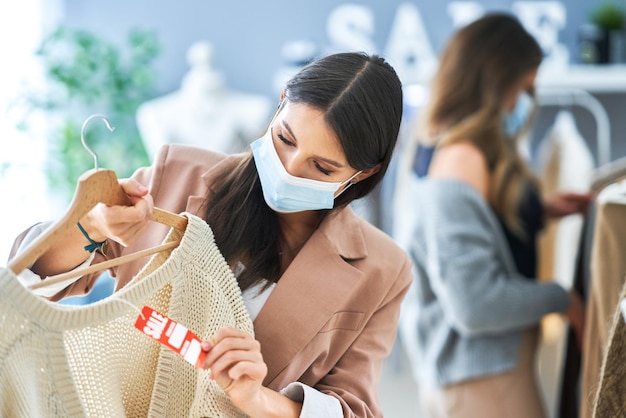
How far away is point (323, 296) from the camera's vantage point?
129 cm

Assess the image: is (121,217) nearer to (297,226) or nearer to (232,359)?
(232,359)

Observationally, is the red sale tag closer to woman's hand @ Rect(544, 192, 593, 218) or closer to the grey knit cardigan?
the grey knit cardigan

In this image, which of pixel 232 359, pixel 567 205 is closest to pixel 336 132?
pixel 232 359

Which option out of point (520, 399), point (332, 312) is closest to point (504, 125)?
point (520, 399)

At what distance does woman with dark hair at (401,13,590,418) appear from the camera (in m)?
2.13

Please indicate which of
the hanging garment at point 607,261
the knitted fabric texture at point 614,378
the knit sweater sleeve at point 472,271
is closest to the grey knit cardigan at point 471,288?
the knit sweater sleeve at point 472,271

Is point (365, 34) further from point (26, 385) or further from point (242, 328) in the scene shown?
point (26, 385)

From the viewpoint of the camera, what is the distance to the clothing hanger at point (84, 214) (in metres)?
0.95

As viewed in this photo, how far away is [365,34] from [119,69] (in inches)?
49.4

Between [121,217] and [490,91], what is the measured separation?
1364mm

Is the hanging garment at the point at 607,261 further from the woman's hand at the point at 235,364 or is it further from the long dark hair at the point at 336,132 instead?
the woman's hand at the point at 235,364

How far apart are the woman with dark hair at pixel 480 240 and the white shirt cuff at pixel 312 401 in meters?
0.96

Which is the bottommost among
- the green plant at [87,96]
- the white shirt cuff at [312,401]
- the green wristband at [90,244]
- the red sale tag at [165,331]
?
the green plant at [87,96]

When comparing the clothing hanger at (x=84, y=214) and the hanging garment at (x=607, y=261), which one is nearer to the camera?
the clothing hanger at (x=84, y=214)
